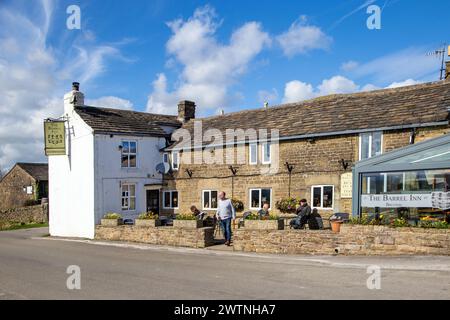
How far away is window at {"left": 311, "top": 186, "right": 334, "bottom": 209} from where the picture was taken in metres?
17.9

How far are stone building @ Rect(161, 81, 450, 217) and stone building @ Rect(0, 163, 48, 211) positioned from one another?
2262 cm

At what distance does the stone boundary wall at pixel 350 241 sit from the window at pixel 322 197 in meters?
4.90

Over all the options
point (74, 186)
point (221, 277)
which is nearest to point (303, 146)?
point (221, 277)

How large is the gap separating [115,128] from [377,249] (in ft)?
51.4

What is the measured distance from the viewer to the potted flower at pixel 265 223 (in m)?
14.1

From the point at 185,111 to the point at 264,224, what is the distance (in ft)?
51.6

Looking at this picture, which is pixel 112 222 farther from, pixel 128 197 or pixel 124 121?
pixel 124 121

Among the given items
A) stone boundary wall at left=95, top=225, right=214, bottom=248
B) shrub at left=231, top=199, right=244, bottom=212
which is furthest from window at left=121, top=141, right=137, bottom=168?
shrub at left=231, top=199, right=244, bottom=212

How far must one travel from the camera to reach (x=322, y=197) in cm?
1812

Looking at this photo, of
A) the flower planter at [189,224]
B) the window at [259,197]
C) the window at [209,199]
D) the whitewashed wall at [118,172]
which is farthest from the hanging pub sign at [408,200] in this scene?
the whitewashed wall at [118,172]
